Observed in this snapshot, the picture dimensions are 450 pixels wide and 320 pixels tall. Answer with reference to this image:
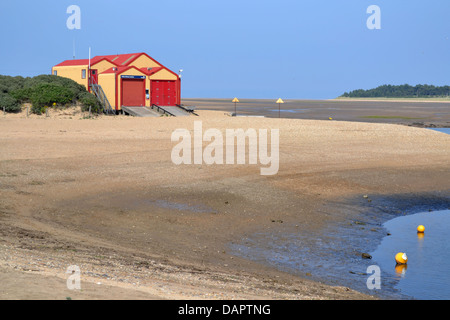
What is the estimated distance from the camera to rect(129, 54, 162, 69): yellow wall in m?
48.6

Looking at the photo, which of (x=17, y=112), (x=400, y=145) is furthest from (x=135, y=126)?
(x=400, y=145)

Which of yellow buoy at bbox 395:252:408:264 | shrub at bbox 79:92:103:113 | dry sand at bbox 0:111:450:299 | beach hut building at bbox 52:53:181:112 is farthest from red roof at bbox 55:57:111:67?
yellow buoy at bbox 395:252:408:264

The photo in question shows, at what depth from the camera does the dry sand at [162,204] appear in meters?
8.00

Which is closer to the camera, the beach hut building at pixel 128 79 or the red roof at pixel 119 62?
the beach hut building at pixel 128 79

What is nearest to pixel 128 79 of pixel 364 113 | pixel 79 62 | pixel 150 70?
pixel 150 70

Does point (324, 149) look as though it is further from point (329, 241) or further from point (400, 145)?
point (329, 241)

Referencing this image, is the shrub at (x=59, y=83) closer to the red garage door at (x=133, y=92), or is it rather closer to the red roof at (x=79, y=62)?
the red roof at (x=79, y=62)

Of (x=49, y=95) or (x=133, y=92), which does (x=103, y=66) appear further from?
(x=49, y=95)

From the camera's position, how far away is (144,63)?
49.1 m

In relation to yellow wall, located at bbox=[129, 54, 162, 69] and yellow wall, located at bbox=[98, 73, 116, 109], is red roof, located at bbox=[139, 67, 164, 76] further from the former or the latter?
yellow wall, located at bbox=[98, 73, 116, 109]

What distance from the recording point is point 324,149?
25.9 m

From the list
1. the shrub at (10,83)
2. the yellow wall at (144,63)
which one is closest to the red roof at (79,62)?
the yellow wall at (144,63)

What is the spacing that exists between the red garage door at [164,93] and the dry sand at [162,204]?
681 inches
